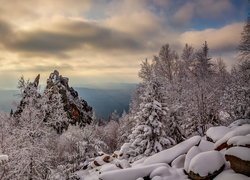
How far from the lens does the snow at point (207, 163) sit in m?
14.7

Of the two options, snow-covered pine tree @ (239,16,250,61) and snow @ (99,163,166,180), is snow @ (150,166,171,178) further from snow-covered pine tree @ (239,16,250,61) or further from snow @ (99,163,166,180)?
snow-covered pine tree @ (239,16,250,61)

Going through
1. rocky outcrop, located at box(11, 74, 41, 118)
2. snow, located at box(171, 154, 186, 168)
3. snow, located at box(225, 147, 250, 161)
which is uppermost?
rocky outcrop, located at box(11, 74, 41, 118)

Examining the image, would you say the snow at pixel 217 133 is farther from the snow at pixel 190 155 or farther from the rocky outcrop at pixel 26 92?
the rocky outcrop at pixel 26 92

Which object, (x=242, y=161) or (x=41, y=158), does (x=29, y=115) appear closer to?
(x=41, y=158)

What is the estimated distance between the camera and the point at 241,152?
46.2ft

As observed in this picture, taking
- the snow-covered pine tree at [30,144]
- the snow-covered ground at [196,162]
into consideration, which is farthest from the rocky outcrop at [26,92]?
the snow-covered ground at [196,162]

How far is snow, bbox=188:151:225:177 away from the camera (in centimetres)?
1470

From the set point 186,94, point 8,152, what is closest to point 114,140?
point 186,94

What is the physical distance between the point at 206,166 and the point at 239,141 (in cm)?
211

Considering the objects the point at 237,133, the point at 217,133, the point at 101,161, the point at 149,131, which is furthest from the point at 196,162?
the point at 101,161

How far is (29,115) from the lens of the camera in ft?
60.5

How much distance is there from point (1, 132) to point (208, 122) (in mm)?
20224

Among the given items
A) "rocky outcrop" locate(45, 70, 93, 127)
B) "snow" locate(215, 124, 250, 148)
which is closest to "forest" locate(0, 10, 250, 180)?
"snow" locate(215, 124, 250, 148)

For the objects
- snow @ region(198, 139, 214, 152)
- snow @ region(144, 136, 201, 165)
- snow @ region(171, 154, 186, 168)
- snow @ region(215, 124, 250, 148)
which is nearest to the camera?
snow @ region(215, 124, 250, 148)
